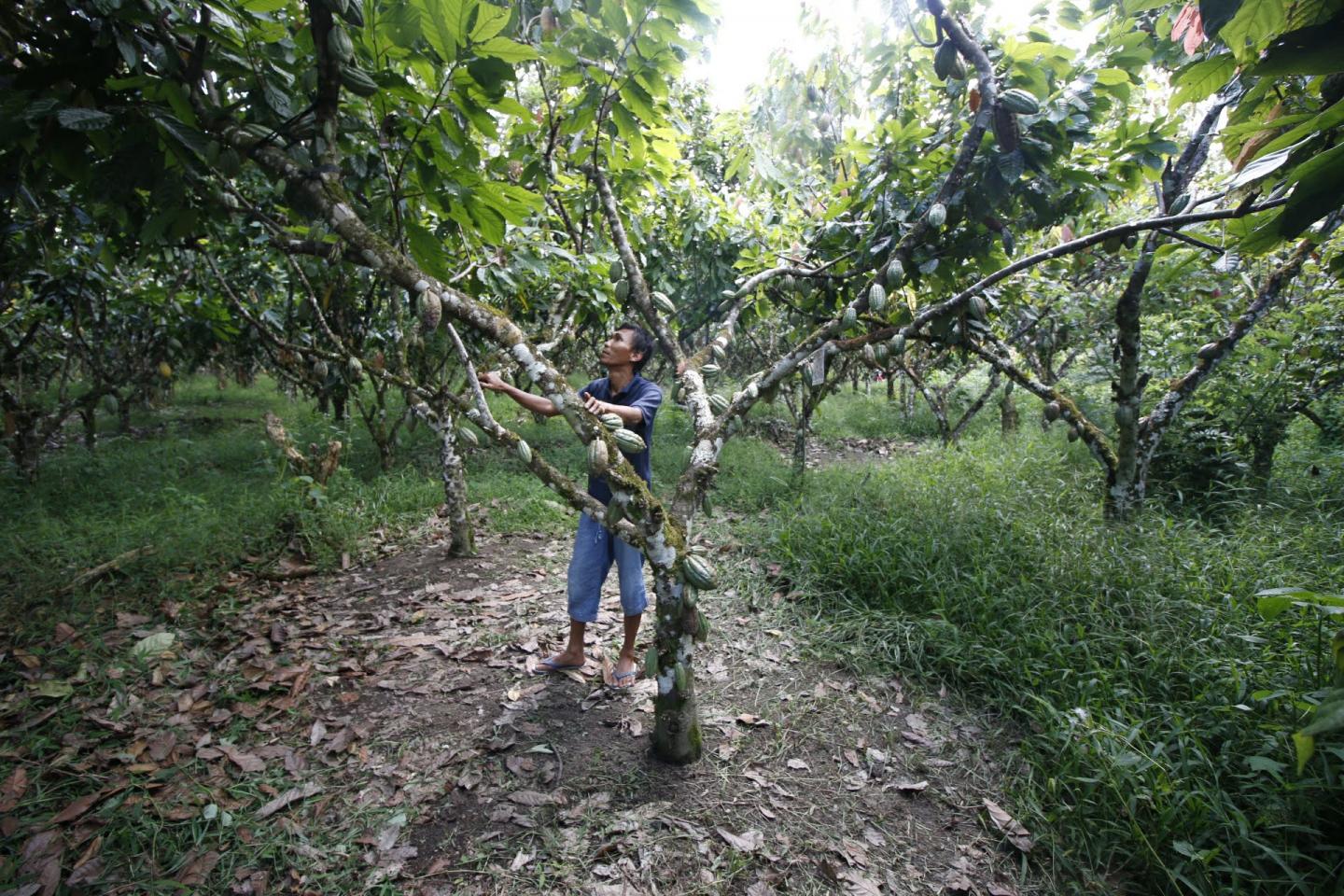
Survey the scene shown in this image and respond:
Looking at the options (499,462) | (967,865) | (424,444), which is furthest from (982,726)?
(424,444)

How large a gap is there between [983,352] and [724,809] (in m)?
2.78

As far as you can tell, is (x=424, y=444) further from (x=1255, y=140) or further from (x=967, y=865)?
(x=1255, y=140)

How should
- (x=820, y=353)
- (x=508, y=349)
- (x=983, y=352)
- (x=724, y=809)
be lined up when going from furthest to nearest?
1. (x=983, y=352)
2. (x=820, y=353)
3. (x=724, y=809)
4. (x=508, y=349)

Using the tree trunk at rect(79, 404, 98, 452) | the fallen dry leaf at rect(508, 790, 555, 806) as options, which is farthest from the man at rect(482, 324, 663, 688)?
the tree trunk at rect(79, 404, 98, 452)

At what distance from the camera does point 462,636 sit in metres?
3.11

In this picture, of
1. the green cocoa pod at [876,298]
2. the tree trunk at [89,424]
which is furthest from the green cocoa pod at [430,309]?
the tree trunk at [89,424]

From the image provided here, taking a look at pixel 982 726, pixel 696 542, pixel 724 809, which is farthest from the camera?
pixel 696 542

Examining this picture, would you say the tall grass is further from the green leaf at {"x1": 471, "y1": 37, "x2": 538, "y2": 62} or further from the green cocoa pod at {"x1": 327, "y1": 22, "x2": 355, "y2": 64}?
the green cocoa pod at {"x1": 327, "y1": 22, "x2": 355, "y2": 64}

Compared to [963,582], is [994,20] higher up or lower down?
higher up

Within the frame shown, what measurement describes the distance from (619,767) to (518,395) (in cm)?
142

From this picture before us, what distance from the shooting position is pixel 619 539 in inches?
96.8

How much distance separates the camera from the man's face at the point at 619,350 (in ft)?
7.92

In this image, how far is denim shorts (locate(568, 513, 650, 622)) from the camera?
2.57m

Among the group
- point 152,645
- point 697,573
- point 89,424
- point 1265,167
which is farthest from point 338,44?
point 89,424
